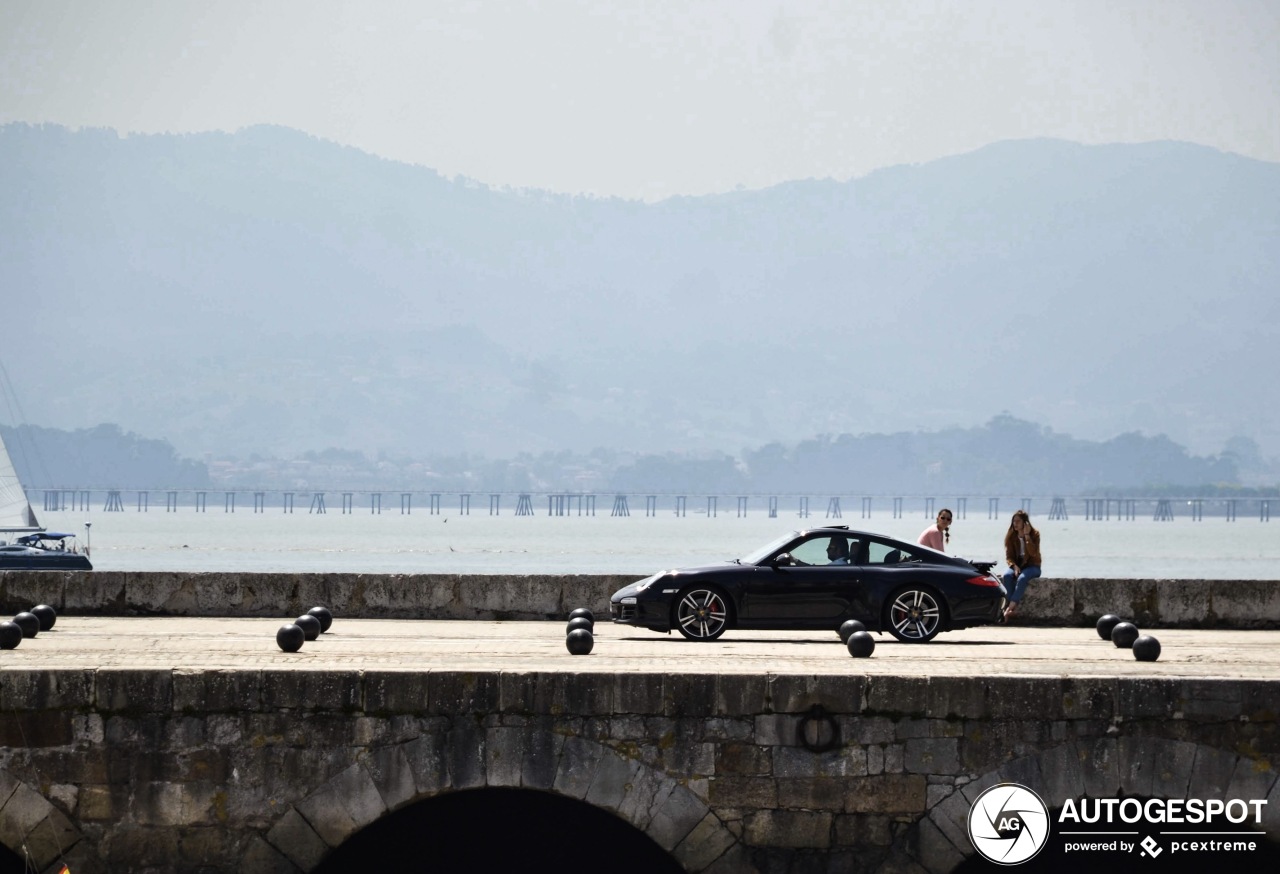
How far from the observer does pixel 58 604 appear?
2356 centimetres

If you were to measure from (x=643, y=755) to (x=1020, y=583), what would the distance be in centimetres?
999

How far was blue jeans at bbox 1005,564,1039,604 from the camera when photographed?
912 inches

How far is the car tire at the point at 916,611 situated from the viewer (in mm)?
20297

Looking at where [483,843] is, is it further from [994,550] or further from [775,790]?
[994,550]

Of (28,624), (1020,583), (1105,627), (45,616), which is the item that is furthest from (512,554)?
(28,624)

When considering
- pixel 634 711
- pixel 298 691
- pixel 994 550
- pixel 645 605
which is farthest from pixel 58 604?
pixel 994 550

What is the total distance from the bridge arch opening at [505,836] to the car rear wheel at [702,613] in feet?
7.53

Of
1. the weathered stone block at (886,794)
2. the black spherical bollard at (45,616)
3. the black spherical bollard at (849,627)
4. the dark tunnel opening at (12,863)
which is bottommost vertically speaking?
the dark tunnel opening at (12,863)

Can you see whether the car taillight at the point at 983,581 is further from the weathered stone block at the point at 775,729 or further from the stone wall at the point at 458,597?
the weathered stone block at the point at 775,729

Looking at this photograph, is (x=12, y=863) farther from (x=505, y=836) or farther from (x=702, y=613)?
(x=702, y=613)

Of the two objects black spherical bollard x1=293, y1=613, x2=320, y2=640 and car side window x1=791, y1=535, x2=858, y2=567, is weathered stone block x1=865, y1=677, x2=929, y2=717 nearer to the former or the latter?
car side window x1=791, y1=535, x2=858, y2=567

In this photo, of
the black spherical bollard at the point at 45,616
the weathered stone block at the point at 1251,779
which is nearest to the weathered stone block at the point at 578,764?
the weathered stone block at the point at 1251,779

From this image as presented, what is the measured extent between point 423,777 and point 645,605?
5798mm

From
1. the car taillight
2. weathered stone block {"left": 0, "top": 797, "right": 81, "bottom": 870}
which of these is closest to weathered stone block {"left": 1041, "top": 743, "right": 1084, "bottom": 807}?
the car taillight
